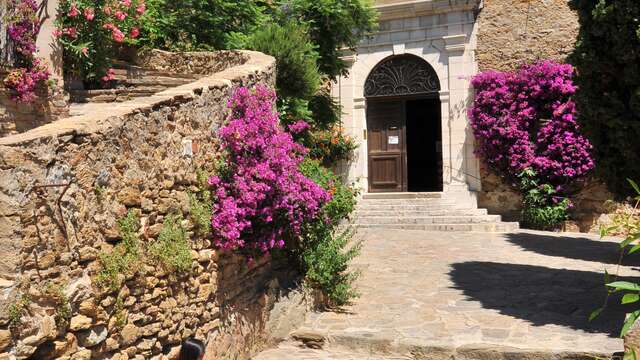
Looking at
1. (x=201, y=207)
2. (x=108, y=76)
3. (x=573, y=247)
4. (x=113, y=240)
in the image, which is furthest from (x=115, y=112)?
(x=573, y=247)

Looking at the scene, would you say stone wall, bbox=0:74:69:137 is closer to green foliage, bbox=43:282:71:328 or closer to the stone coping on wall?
Result: the stone coping on wall

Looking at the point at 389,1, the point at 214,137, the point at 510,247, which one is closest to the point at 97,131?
the point at 214,137

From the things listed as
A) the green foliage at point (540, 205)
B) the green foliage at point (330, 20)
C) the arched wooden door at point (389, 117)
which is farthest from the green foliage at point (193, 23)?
the green foliage at point (540, 205)

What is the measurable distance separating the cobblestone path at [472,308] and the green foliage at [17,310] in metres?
2.64

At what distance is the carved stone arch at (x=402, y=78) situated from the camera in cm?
1234

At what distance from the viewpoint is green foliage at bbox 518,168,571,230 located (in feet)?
35.7

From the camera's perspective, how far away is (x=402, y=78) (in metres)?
12.6

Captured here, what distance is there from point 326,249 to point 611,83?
329 centimetres

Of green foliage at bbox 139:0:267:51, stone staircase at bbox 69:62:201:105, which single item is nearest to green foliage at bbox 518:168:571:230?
green foliage at bbox 139:0:267:51

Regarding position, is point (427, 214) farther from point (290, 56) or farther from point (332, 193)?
point (332, 193)

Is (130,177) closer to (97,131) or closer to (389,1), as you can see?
(97,131)

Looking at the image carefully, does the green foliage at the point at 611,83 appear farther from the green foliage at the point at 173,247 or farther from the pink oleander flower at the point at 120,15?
the pink oleander flower at the point at 120,15

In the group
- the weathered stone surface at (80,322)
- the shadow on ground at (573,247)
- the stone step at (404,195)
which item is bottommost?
the shadow on ground at (573,247)

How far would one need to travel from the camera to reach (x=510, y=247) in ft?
29.4
